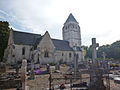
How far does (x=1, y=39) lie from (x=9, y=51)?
5186mm

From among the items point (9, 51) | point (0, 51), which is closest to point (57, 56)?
point (9, 51)

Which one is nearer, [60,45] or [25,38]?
[25,38]

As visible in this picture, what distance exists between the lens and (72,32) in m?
54.9

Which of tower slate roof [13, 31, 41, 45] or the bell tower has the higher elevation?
the bell tower

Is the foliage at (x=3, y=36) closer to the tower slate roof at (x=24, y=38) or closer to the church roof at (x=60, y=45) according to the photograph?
the tower slate roof at (x=24, y=38)

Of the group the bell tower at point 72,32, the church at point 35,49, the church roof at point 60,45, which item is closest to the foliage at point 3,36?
the church at point 35,49

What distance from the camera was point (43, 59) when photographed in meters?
37.3

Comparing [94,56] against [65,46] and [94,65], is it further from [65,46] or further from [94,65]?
[65,46]

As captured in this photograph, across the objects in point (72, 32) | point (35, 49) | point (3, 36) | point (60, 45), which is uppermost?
point (72, 32)

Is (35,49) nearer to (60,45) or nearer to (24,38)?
(24,38)

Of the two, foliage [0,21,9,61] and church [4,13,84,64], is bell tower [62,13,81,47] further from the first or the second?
foliage [0,21,9,61]

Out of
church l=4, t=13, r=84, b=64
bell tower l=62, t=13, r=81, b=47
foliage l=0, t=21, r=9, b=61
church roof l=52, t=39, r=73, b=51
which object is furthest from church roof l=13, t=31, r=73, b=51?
bell tower l=62, t=13, r=81, b=47

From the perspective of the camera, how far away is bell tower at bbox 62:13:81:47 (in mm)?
54688

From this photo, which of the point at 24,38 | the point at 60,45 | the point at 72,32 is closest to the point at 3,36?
the point at 24,38
